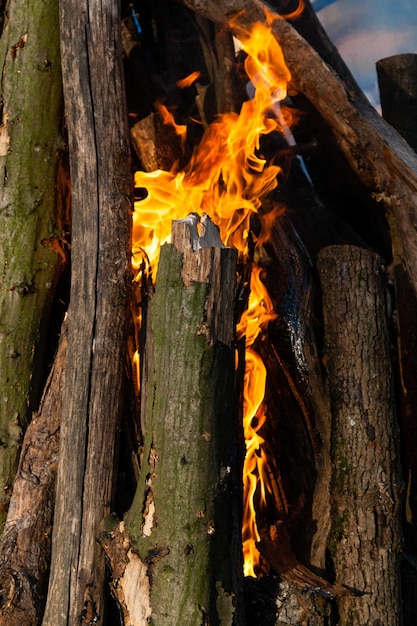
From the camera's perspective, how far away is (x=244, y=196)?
3.45m

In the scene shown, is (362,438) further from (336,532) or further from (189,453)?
(189,453)

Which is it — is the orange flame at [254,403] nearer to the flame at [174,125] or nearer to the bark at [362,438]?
the bark at [362,438]

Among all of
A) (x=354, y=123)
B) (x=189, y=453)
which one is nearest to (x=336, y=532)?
(x=189, y=453)

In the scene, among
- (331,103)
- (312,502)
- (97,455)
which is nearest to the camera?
(97,455)

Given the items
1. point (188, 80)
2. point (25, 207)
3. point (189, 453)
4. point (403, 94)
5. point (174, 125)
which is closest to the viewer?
point (189, 453)

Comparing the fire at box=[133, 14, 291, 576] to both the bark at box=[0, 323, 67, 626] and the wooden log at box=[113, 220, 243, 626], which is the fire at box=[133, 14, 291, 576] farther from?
the bark at box=[0, 323, 67, 626]

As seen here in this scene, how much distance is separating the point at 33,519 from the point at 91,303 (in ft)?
3.15

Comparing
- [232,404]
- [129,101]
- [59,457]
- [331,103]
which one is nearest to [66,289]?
[59,457]

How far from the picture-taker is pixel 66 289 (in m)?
3.23

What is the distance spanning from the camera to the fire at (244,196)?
317cm

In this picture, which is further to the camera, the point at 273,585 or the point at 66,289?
the point at 66,289

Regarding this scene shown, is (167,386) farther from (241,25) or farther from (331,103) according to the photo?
(241,25)

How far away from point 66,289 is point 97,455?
897 mm

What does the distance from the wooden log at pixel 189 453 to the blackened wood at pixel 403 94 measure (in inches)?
97.1
